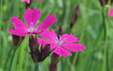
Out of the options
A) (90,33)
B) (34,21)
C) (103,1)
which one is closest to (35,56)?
(34,21)

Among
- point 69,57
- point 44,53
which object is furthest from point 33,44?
point 69,57

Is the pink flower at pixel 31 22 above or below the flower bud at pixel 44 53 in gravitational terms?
above

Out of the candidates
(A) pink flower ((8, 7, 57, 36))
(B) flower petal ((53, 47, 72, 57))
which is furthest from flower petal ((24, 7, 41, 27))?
(B) flower petal ((53, 47, 72, 57))

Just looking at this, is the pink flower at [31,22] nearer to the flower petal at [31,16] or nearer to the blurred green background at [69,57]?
the flower petal at [31,16]

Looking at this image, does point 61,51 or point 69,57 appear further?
point 69,57

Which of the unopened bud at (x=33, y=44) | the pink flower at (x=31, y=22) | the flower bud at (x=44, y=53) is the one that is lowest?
the flower bud at (x=44, y=53)

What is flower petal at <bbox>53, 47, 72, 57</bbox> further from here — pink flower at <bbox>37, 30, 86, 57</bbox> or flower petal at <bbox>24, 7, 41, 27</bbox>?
flower petal at <bbox>24, 7, 41, 27</bbox>

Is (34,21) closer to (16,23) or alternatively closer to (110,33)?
(16,23)

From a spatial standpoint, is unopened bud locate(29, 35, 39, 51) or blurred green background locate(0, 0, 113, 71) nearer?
unopened bud locate(29, 35, 39, 51)

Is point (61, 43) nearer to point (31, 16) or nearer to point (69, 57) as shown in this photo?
point (31, 16)

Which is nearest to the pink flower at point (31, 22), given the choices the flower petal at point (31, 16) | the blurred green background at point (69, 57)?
the flower petal at point (31, 16)

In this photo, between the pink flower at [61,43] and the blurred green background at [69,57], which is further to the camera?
the blurred green background at [69,57]

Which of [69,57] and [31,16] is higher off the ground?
[31,16]
